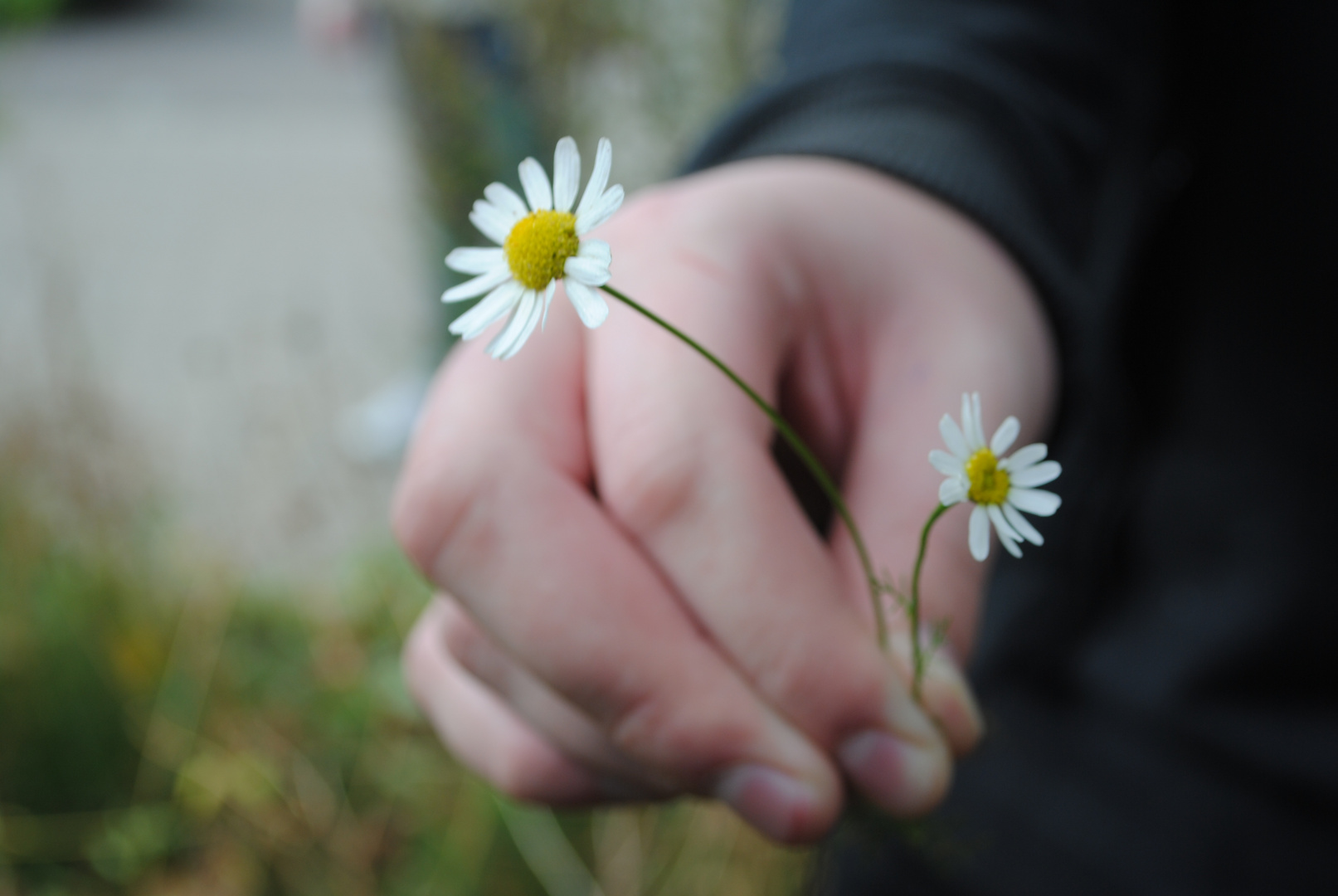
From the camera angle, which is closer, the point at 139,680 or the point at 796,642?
the point at 796,642

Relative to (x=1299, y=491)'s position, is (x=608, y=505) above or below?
above

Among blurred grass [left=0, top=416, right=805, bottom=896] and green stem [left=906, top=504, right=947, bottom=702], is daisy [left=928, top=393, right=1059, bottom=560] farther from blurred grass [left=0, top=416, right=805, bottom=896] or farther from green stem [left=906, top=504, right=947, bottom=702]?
blurred grass [left=0, top=416, right=805, bottom=896]

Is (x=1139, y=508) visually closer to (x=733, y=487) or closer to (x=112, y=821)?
(x=733, y=487)

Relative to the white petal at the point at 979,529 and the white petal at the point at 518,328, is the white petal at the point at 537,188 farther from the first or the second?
the white petal at the point at 979,529

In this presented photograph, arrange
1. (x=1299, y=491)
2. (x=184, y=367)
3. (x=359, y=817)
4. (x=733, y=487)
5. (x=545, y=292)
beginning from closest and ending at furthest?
1. (x=545, y=292)
2. (x=733, y=487)
3. (x=1299, y=491)
4. (x=359, y=817)
5. (x=184, y=367)

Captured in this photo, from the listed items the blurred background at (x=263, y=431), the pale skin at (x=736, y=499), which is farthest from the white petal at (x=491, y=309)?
the blurred background at (x=263, y=431)

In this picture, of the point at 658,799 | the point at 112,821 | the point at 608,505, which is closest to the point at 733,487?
the point at 608,505
